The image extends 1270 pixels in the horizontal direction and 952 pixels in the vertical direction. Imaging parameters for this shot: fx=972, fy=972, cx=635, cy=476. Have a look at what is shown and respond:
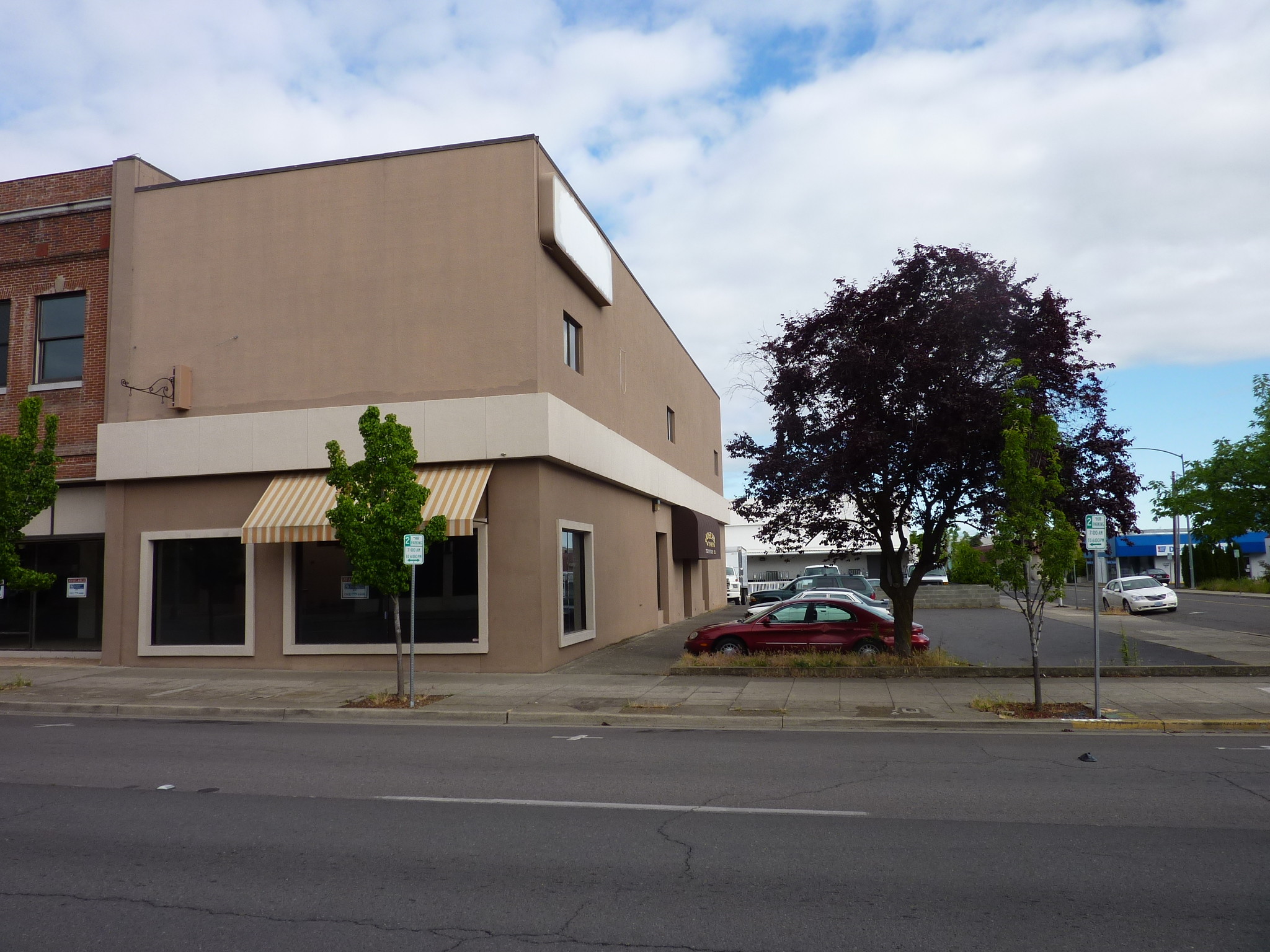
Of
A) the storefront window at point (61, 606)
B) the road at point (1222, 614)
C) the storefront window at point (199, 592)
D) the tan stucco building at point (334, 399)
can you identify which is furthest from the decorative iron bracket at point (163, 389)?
the road at point (1222, 614)

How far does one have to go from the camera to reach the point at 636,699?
14.9 metres

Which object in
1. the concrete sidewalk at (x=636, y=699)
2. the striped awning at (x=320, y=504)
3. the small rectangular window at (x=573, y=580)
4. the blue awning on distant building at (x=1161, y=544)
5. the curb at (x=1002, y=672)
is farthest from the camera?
the blue awning on distant building at (x=1161, y=544)

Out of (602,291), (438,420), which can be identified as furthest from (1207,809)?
(602,291)

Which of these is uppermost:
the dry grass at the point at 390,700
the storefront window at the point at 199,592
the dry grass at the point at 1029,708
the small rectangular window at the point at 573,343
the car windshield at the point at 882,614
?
the small rectangular window at the point at 573,343

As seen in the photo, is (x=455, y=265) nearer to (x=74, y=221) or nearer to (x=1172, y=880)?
(x=74, y=221)

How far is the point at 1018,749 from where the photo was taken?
11.0 metres

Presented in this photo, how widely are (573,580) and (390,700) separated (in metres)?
6.25

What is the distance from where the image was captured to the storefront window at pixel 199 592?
1938cm

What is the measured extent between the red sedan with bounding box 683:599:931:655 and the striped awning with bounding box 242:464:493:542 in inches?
209

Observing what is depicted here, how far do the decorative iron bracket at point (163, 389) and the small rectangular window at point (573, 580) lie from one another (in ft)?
27.7

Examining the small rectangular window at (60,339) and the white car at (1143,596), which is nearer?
the small rectangular window at (60,339)

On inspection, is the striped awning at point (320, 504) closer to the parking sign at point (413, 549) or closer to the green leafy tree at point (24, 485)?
the parking sign at point (413, 549)

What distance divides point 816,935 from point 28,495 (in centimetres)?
1685

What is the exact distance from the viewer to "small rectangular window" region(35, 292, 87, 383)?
68.9 feet
